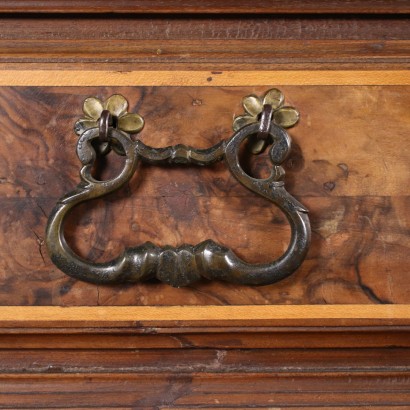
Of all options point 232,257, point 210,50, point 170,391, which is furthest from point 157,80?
point 170,391

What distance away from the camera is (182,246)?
1.80ft

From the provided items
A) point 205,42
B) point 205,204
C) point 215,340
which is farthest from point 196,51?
point 215,340

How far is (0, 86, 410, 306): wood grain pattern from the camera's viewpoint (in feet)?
1.83

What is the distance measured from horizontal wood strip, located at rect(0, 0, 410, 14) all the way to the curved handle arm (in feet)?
0.32

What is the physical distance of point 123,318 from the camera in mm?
560

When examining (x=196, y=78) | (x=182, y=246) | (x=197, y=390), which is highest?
(x=196, y=78)

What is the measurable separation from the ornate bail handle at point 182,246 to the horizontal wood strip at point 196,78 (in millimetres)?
34

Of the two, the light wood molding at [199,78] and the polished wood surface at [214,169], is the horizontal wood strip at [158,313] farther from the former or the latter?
the light wood molding at [199,78]

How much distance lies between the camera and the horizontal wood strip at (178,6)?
54 cm

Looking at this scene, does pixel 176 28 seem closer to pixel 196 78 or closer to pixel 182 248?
pixel 196 78

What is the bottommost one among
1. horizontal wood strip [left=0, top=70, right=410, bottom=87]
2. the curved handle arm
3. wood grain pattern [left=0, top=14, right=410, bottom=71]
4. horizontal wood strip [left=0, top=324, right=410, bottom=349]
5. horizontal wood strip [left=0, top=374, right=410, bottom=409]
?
horizontal wood strip [left=0, top=374, right=410, bottom=409]

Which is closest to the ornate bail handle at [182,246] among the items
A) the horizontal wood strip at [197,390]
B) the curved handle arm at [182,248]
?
the curved handle arm at [182,248]

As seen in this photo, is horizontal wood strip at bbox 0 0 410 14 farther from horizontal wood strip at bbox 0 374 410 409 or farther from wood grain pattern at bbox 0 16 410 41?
horizontal wood strip at bbox 0 374 410 409

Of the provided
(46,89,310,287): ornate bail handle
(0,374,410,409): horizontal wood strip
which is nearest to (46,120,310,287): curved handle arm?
(46,89,310,287): ornate bail handle
